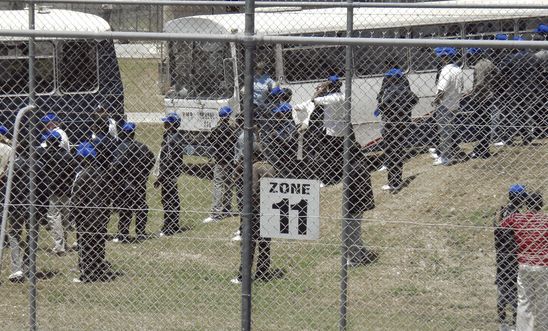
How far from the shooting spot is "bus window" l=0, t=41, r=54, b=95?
46.4ft

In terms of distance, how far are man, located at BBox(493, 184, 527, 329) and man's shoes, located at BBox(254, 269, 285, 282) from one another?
6.18ft

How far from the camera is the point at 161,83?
1118cm

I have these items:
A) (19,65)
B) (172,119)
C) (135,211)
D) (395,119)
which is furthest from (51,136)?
(19,65)

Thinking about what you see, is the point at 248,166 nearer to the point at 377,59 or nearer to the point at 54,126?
the point at 54,126

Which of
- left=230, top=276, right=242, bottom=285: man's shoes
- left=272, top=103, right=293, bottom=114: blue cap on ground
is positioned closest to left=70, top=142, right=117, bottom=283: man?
left=230, top=276, right=242, bottom=285: man's shoes

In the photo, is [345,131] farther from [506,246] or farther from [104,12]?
[104,12]

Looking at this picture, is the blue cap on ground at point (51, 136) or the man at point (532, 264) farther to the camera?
the blue cap on ground at point (51, 136)

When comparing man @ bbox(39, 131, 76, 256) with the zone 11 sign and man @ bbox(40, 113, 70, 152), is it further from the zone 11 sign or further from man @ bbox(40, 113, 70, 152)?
the zone 11 sign

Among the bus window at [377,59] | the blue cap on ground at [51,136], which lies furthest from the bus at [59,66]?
the bus window at [377,59]

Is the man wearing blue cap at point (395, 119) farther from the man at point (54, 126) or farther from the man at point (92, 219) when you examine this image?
the man at point (54, 126)

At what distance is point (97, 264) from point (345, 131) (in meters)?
2.68

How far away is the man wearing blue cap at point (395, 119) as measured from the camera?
8.18m

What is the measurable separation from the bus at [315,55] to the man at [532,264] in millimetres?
2433

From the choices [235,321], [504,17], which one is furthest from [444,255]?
[504,17]
